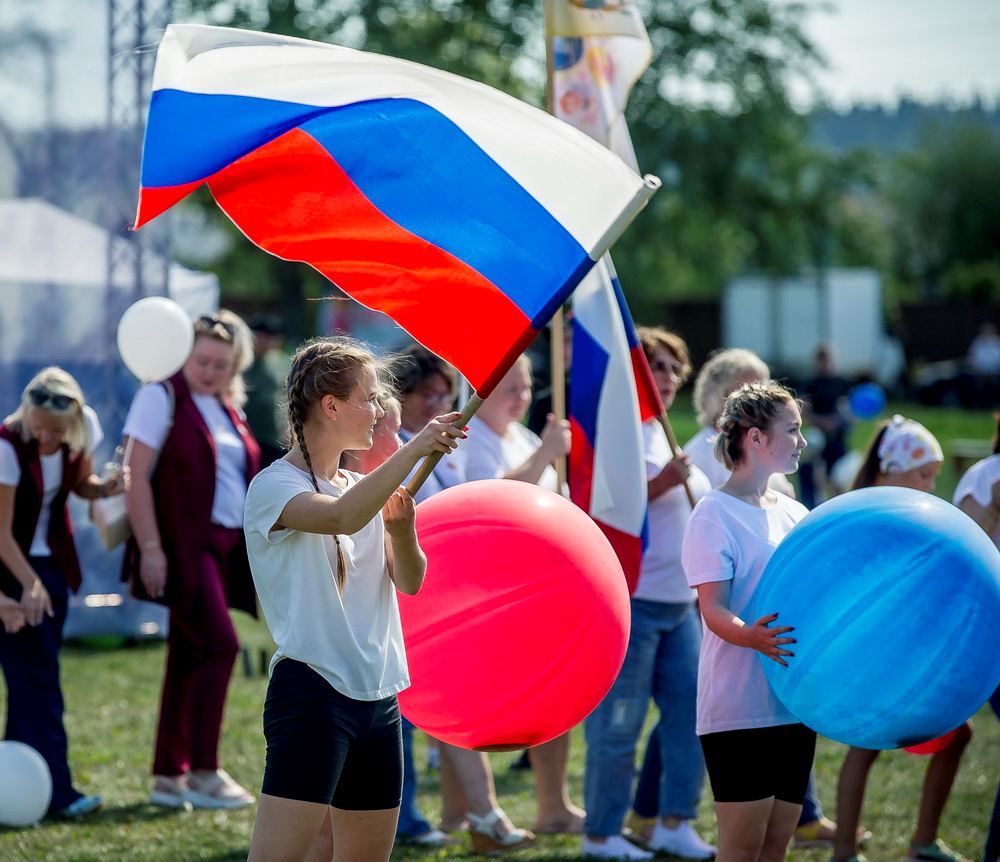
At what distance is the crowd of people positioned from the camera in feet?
10.3

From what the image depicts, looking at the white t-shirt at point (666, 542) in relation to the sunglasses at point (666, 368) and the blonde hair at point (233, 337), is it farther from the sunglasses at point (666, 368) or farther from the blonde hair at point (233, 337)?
the blonde hair at point (233, 337)

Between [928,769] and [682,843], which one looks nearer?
[928,769]

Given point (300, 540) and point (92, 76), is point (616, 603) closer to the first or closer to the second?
point (300, 540)

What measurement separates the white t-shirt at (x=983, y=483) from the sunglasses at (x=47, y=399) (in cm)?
354

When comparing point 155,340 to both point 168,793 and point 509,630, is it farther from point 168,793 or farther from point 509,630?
point 509,630

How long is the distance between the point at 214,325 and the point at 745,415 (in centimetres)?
279

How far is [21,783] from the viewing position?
5121 millimetres

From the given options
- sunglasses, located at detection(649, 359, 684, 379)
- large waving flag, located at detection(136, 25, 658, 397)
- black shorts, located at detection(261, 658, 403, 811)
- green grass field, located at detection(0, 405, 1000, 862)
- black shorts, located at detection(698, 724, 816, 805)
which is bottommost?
green grass field, located at detection(0, 405, 1000, 862)

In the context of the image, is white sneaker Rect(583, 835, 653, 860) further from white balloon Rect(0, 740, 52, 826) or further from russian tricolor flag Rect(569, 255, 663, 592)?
white balloon Rect(0, 740, 52, 826)

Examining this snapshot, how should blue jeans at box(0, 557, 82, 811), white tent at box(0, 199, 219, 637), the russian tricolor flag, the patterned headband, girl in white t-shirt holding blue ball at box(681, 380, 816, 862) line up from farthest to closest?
white tent at box(0, 199, 219, 637)
blue jeans at box(0, 557, 82, 811)
the patterned headband
the russian tricolor flag
girl in white t-shirt holding blue ball at box(681, 380, 816, 862)

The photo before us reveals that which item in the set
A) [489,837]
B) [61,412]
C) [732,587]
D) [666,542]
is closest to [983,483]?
[666,542]

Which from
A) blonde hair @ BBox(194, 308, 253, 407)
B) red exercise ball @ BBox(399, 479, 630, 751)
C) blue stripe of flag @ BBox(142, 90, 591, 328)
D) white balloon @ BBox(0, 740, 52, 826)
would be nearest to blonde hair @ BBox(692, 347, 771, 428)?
red exercise ball @ BBox(399, 479, 630, 751)

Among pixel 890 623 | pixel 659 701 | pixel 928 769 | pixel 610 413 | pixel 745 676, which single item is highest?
pixel 610 413

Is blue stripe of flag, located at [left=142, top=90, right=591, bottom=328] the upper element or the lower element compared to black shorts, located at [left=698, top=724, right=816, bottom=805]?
upper
